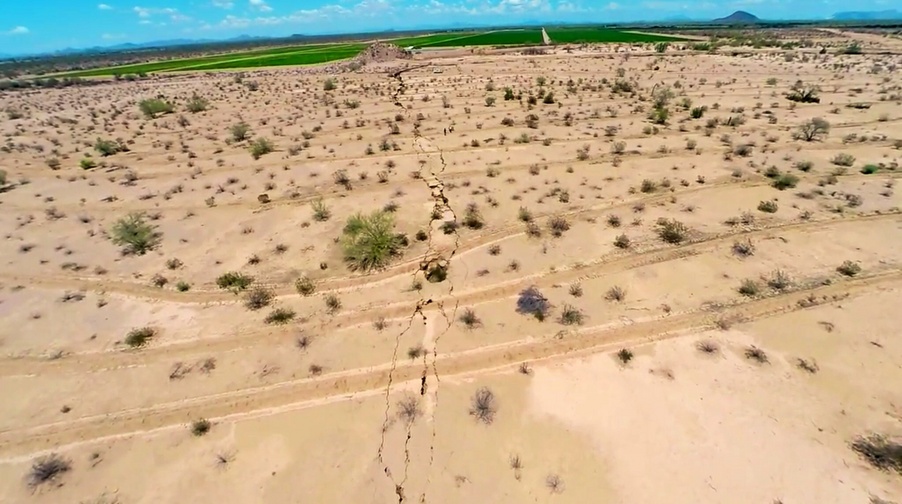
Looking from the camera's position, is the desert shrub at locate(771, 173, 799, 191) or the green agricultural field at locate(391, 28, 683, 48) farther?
the green agricultural field at locate(391, 28, 683, 48)

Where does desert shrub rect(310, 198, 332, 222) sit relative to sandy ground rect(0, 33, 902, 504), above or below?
above

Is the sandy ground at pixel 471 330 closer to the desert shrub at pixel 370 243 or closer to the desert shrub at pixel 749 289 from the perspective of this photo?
the desert shrub at pixel 749 289

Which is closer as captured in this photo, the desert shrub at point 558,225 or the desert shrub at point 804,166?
the desert shrub at point 558,225

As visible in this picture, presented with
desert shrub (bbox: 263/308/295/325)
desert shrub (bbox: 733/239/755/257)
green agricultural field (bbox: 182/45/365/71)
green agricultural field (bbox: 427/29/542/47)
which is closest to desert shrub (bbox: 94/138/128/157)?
desert shrub (bbox: 263/308/295/325)

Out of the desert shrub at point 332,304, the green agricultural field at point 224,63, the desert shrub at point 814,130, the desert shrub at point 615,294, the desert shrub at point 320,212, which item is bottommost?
the desert shrub at point 615,294

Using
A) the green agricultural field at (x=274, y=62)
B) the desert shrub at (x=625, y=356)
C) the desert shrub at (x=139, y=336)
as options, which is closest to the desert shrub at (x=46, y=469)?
the desert shrub at (x=139, y=336)

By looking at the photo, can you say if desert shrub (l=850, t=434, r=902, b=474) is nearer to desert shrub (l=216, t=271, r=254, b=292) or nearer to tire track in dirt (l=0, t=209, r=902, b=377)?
tire track in dirt (l=0, t=209, r=902, b=377)

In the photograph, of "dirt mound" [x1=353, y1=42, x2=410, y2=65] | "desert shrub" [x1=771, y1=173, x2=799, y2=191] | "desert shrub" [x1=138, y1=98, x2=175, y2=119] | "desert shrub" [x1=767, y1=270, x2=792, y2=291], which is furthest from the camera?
"dirt mound" [x1=353, y1=42, x2=410, y2=65]
